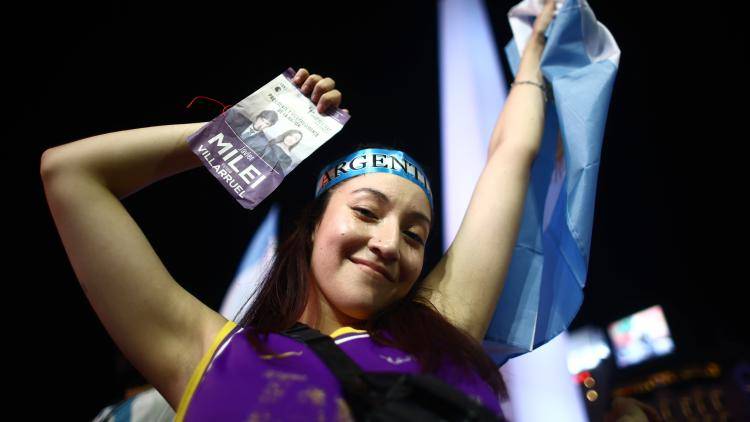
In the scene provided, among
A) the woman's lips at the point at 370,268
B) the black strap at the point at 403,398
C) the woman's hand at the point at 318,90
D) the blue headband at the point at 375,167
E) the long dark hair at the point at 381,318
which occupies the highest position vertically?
the woman's hand at the point at 318,90

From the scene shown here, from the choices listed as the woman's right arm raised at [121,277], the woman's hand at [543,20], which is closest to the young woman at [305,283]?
the woman's right arm raised at [121,277]

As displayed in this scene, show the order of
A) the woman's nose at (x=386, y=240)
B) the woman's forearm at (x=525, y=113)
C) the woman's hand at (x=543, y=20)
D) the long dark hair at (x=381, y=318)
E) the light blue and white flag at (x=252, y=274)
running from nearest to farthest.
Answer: the long dark hair at (x=381, y=318), the woman's nose at (x=386, y=240), the light blue and white flag at (x=252, y=274), the woman's forearm at (x=525, y=113), the woman's hand at (x=543, y=20)

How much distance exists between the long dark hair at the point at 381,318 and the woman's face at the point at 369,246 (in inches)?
1.8

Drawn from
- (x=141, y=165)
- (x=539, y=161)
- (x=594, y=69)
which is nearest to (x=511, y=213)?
(x=539, y=161)


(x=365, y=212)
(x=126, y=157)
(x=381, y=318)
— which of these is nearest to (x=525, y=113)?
(x=365, y=212)

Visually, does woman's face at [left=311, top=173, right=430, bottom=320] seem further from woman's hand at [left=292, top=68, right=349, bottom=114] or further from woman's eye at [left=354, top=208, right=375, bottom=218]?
woman's hand at [left=292, top=68, right=349, bottom=114]

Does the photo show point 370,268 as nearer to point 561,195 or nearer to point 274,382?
point 274,382

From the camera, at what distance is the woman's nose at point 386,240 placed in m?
1.05

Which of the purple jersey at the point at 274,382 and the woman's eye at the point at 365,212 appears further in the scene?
the woman's eye at the point at 365,212

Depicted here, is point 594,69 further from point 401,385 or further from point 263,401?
point 263,401

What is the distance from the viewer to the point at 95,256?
2.77 feet

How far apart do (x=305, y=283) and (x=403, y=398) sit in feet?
1.62

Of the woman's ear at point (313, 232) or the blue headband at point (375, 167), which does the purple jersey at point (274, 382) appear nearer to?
the woman's ear at point (313, 232)

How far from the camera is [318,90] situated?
110cm
